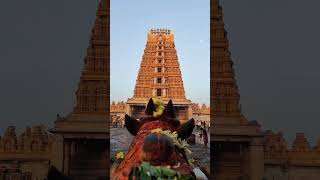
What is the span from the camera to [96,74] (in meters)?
11.3

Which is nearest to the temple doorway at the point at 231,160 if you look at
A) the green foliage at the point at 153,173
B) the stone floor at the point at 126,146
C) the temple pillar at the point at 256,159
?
the temple pillar at the point at 256,159

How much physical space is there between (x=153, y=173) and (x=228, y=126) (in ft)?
25.7

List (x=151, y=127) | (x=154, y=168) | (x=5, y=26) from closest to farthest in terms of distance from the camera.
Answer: (x=154, y=168) < (x=151, y=127) < (x=5, y=26)

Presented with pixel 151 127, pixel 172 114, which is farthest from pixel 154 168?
pixel 172 114

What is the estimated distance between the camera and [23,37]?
1052 cm

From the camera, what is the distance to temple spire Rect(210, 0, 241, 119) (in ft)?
37.2

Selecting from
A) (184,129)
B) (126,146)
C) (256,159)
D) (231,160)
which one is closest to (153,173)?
(184,129)

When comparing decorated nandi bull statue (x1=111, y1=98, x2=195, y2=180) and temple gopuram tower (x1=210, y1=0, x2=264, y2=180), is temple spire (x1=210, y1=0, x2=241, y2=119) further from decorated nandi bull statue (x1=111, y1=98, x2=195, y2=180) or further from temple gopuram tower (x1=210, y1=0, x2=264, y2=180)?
decorated nandi bull statue (x1=111, y1=98, x2=195, y2=180)

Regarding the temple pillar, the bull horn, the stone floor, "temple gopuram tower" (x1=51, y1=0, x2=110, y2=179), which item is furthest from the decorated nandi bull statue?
the temple pillar

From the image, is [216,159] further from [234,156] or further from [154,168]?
[154,168]

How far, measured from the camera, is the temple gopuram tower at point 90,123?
10.7 meters

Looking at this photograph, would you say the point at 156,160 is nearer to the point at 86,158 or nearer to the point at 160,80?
the point at 160,80

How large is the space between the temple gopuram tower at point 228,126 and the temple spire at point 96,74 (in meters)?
2.57

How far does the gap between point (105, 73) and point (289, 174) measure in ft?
16.4
